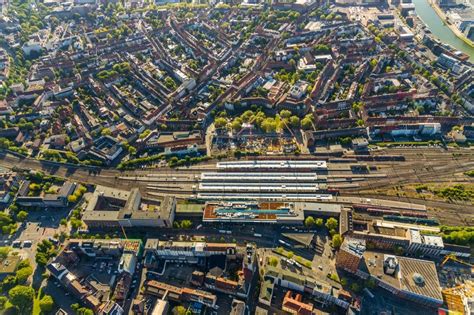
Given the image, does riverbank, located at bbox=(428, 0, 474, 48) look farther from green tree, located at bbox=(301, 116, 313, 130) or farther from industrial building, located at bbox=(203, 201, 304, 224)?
industrial building, located at bbox=(203, 201, 304, 224)

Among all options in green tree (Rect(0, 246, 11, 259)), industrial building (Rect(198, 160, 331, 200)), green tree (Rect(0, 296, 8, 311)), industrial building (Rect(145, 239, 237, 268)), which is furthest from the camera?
industrial building (Rect(198, 160, 331, 200))

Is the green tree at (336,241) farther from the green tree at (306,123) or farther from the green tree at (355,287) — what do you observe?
the green tree at (306,123)

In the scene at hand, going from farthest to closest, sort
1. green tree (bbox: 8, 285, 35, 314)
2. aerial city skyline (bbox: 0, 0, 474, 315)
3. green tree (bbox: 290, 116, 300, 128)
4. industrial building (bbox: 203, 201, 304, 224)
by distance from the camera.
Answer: green tree (bbox: 290, 116, 300, 128), industrial building (bbox: 203, 201, 304, 224), aerial city skyline (bbox: 0, 0, 474, 315), green tree (bbox: 8, 285, 35, 314)

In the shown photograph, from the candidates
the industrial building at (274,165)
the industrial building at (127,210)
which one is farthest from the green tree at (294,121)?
the industrial building at (127,210)

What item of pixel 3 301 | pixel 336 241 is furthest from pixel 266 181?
pixel 3 301

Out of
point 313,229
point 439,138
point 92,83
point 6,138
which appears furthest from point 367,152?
point 6,138

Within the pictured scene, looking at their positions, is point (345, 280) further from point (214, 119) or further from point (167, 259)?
point (214, 119)

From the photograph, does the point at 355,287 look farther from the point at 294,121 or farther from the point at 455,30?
the point at 455,30

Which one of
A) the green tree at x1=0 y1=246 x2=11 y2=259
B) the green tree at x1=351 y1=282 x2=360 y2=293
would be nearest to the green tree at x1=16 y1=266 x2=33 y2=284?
the green tree at x1=0 y1=246 x2=11 y2=259
